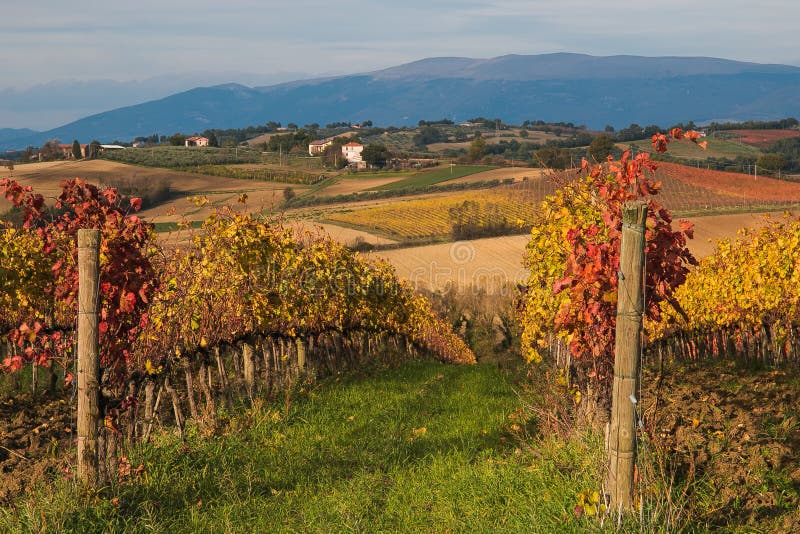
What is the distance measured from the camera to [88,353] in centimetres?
643

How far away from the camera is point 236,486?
23.9ft

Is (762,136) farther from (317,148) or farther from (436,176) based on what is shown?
(436,176)

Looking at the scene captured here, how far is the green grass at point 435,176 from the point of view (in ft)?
307

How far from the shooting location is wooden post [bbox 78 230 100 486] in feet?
20.9

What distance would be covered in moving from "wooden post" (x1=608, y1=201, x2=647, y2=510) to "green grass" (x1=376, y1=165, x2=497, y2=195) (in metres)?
85.9

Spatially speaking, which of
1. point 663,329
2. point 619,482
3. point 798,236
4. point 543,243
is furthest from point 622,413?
point 663,329

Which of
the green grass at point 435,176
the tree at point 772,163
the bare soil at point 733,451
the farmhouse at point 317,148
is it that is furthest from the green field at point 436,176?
the bare soil at point 733,451

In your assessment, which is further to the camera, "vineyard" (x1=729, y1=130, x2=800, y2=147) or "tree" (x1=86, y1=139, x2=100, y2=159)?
"vineyard" (x1=729, y1=130, x2=800, y2=147)

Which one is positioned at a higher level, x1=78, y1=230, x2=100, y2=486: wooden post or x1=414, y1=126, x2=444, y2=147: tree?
x1=414, y1=126, x2=444, y2=147: tree

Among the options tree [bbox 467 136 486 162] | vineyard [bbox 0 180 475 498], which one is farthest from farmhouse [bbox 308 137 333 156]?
vineyard [bbox 0 180 475 498]

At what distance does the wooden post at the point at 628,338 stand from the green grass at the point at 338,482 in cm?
62

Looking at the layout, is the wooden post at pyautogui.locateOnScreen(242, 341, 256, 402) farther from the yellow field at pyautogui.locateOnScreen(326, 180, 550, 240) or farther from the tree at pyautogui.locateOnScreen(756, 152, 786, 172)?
the tree at pyautogui.locateOnScreen(756, 152, 786, 172)

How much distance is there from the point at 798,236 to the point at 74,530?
41.2ft

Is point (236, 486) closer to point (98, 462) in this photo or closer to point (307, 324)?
point (98, 462)
